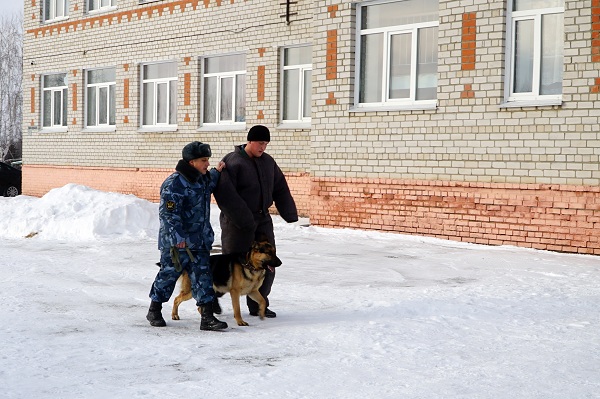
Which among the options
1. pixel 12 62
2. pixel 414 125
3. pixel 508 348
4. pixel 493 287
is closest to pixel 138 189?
pixel 414 125

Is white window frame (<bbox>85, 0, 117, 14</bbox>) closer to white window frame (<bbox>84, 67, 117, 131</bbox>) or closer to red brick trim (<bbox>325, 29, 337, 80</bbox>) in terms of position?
white window frame (<bbox>84, 67, 117, 131</bbox>)

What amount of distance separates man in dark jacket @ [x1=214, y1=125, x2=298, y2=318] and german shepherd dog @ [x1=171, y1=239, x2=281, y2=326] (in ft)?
0.71

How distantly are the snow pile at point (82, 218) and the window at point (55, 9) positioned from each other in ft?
34.8

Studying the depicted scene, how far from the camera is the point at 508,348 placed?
6.58 metres

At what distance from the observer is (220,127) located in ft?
66.4

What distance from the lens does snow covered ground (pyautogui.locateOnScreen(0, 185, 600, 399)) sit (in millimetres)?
5543

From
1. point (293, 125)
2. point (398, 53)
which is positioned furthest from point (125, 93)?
point (398, 53)

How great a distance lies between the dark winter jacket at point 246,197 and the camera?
7.63 m

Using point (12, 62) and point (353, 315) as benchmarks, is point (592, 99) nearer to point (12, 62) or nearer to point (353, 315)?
point (353, 315)

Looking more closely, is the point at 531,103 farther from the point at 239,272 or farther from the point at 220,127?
the point at 220,127

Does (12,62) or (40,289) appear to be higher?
(12,62)

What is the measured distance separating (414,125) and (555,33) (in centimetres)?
268

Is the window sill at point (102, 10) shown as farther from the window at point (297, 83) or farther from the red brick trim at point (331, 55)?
the red brick trim at point (331, 55)

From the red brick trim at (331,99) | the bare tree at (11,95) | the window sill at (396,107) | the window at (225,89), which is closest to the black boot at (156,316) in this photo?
the window sill at (396,107)
